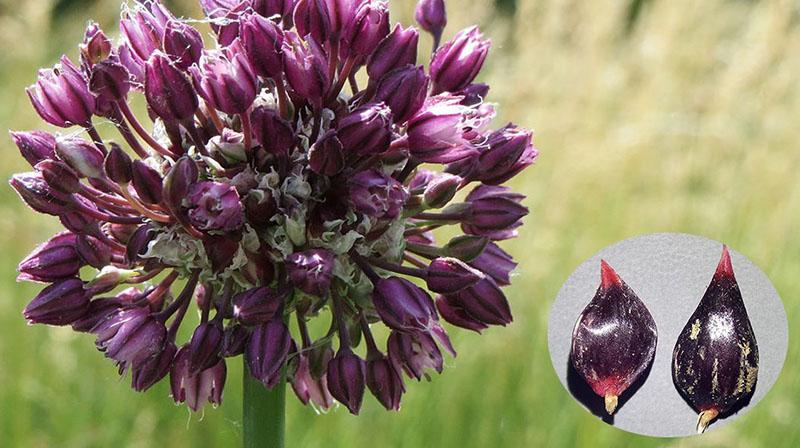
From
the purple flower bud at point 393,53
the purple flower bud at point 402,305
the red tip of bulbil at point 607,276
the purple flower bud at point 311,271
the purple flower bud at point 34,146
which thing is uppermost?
the purple flower bud at point 393,53

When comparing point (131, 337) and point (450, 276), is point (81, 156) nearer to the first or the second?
point (131, 337)

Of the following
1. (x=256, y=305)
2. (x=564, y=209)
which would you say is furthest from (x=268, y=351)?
A: (x=564, y=209)

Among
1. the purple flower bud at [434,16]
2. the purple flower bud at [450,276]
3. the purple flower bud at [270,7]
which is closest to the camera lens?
the purple flower bud at [450,276]

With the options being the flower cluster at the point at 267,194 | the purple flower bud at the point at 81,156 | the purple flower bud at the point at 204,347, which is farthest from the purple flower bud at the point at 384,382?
the purple flower bud at the point at 81,156

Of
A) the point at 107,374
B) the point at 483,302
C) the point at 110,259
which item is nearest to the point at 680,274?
the point at 483,302

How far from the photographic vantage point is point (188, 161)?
3.67 ft

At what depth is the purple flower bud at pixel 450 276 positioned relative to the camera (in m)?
1.20

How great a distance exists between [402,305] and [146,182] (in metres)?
0.35

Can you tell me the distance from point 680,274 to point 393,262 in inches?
16.6

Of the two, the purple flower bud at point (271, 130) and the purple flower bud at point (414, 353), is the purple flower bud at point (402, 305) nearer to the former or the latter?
the purple flower bud at point (414, 353)

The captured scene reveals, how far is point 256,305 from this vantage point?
114cm

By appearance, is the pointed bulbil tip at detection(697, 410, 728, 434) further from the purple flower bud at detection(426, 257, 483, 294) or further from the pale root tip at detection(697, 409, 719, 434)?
the purple flower bud at detection(426, 257, 483, 294)

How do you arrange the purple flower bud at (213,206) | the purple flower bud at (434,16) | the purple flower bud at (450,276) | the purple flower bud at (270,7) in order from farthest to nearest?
1. the purple flower bud at (434,16)
2. the purple flower bud at (270,7)
3. the purple flower bud at (450,276)
4. the purple flower bud at (213,206)

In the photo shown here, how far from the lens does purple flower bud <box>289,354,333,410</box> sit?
1389mm
